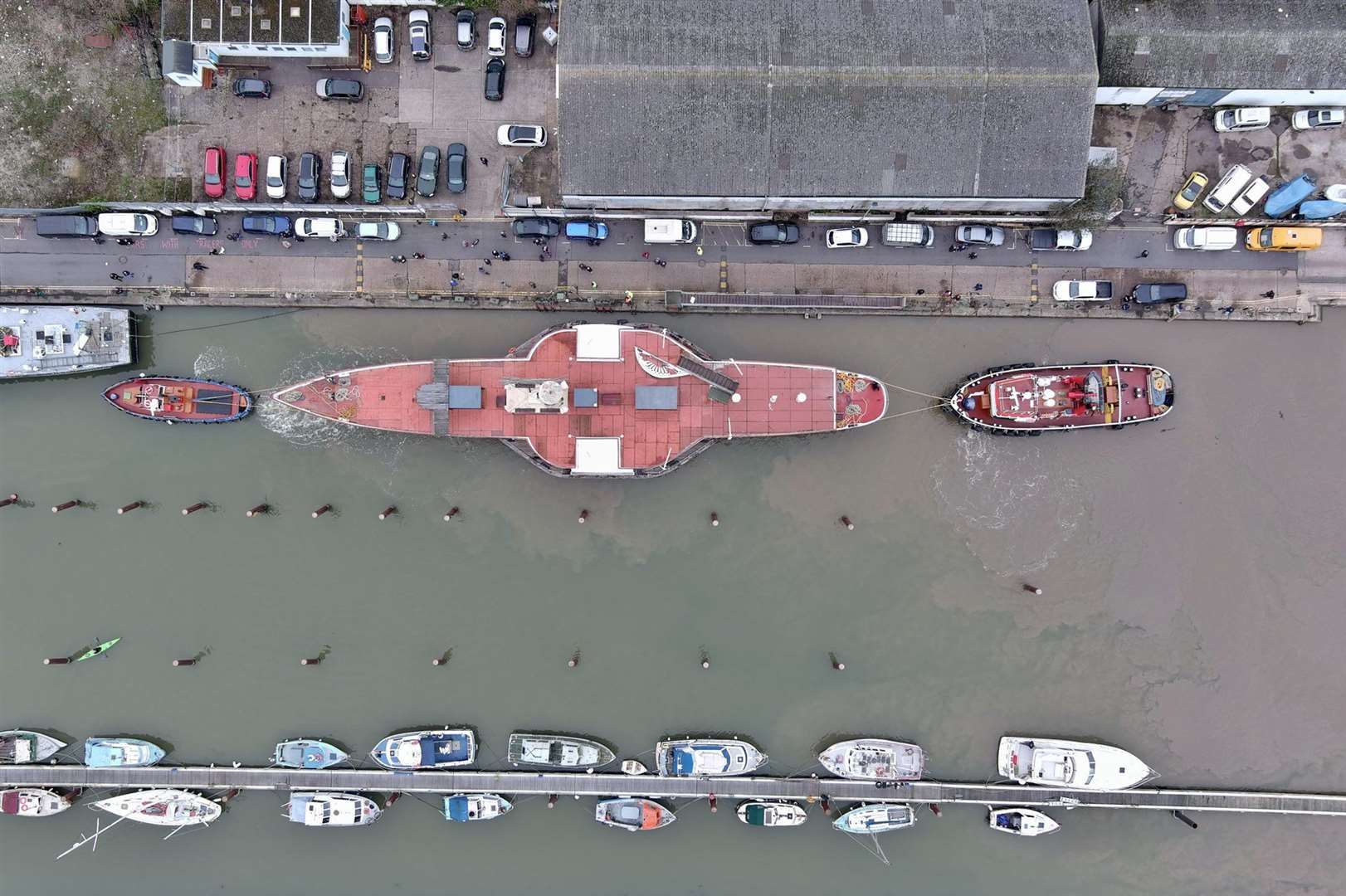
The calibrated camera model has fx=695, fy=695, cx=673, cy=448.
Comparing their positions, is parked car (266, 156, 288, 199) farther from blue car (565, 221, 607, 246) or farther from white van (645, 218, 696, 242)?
white van (645, 218, 696, 242)

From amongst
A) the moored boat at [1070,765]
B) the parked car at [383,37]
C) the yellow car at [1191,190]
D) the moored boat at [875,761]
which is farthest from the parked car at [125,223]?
the yellow car at [1191,190]

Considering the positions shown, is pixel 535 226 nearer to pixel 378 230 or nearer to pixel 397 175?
pixel 397 175

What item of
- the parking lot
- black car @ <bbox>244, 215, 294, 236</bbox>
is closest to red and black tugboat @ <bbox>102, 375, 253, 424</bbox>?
black car @ <bbox>244, 215, 294, 236</bbox>

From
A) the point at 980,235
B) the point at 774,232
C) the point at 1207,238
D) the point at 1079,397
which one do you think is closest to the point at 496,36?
the point at 774,232

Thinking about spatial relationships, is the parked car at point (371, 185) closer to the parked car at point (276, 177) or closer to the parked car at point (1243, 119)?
the parked car at point (276, 177)

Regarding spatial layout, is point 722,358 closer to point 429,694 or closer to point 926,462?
point 926,462

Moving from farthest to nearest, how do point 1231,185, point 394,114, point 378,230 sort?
point 394,114 → point 378,230 → point 1231,185

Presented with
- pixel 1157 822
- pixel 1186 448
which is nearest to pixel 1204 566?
pixel 1186 448
